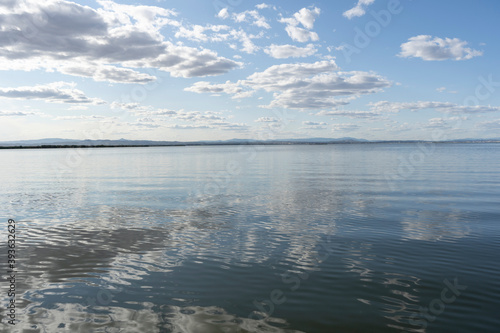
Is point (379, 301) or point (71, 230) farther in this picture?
point (71, 230)

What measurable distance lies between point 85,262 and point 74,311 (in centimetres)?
442

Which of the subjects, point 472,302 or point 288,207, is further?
point 288,207

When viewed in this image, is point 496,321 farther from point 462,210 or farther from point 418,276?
point 462,210

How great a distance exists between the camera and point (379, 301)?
402 inches

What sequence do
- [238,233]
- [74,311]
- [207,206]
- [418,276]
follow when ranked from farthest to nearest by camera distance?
1. [207,206]
2. [238,233]
3. [418,276]
4. [74,311]

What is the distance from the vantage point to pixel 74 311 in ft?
32.0

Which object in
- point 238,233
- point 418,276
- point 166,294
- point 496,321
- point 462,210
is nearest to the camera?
point 496,321

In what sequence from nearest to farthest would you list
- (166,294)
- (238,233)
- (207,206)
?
(166,294), (238,233), (207,206)

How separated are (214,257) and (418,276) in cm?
770

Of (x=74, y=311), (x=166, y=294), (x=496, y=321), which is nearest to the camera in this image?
(x=496, y=321)

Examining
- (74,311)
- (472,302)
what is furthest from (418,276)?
(74,311)

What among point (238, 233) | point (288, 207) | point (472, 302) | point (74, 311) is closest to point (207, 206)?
point (288, 207)

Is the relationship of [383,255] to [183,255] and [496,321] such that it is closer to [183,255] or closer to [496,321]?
[496,321]

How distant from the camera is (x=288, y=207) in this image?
25.5m
